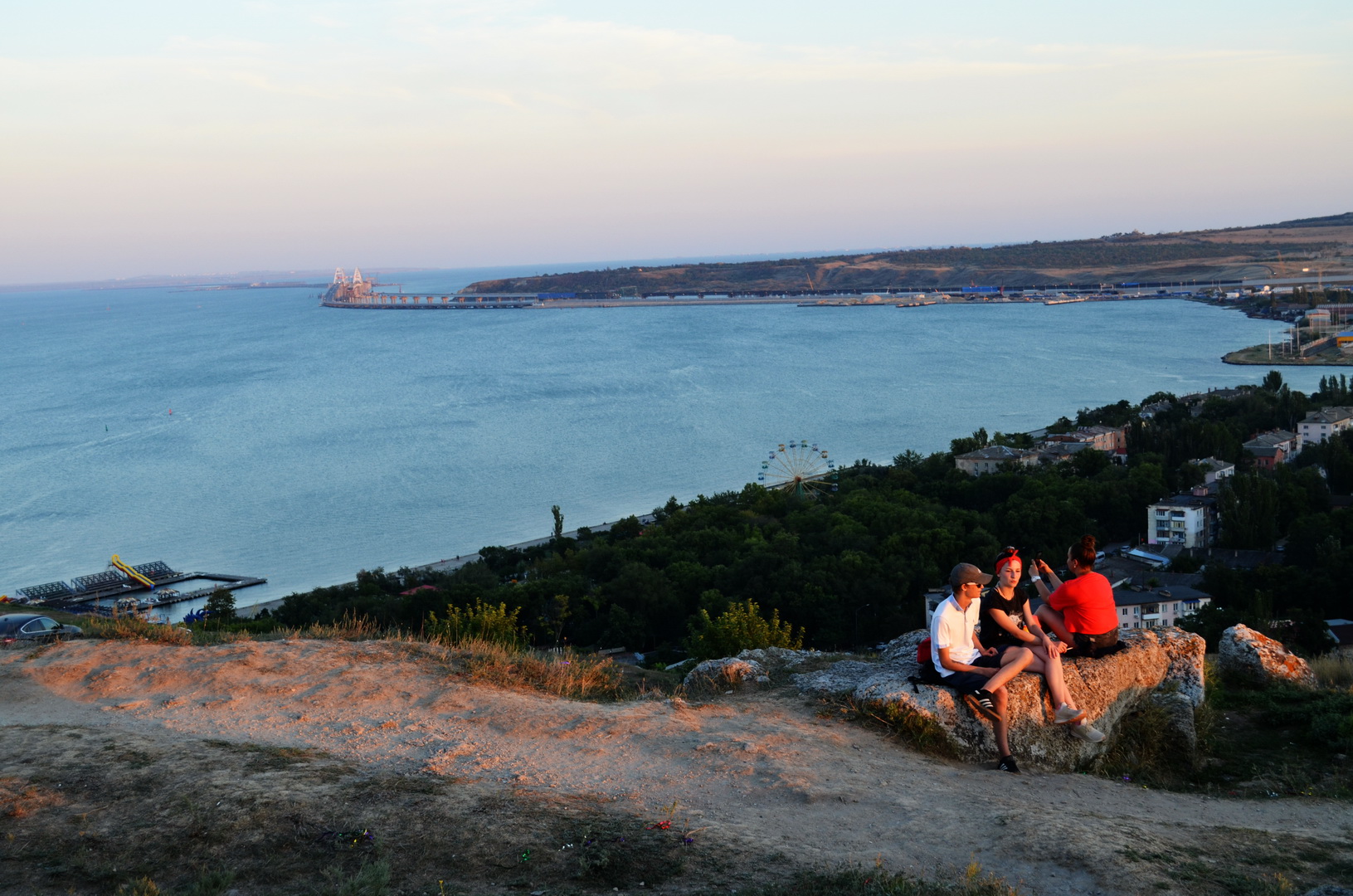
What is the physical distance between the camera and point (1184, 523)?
2950 cm

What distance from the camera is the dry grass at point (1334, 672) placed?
27.1ft

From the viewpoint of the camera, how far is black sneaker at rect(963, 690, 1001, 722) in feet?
18.8

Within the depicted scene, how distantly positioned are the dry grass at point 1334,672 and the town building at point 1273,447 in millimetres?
30481

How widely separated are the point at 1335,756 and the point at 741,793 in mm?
3899

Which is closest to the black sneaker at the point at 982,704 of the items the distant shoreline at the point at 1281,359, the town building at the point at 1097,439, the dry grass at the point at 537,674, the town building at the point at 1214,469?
the dry grass at the point at 537,674

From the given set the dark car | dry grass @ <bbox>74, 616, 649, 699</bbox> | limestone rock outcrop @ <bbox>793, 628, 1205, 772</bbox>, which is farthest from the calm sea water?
limestone rock outcrop @ <bbox>793, 628, 1205, 772</bbox>

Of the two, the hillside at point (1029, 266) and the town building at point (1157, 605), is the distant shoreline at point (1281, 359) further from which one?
the hillside at point (1029, 266)

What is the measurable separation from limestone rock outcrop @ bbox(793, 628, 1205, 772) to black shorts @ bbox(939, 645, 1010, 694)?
0.06 metres

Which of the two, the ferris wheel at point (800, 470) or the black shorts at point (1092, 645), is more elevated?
the black shorts at point (1092, 645)

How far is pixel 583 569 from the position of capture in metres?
25.9

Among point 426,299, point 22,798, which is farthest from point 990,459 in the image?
point 426,299

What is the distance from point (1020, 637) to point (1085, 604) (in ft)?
2.17

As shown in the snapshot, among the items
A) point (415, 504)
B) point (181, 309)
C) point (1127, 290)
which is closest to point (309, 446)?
point (415, 504)

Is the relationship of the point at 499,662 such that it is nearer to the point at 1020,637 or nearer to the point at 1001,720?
the point at 1001,720
